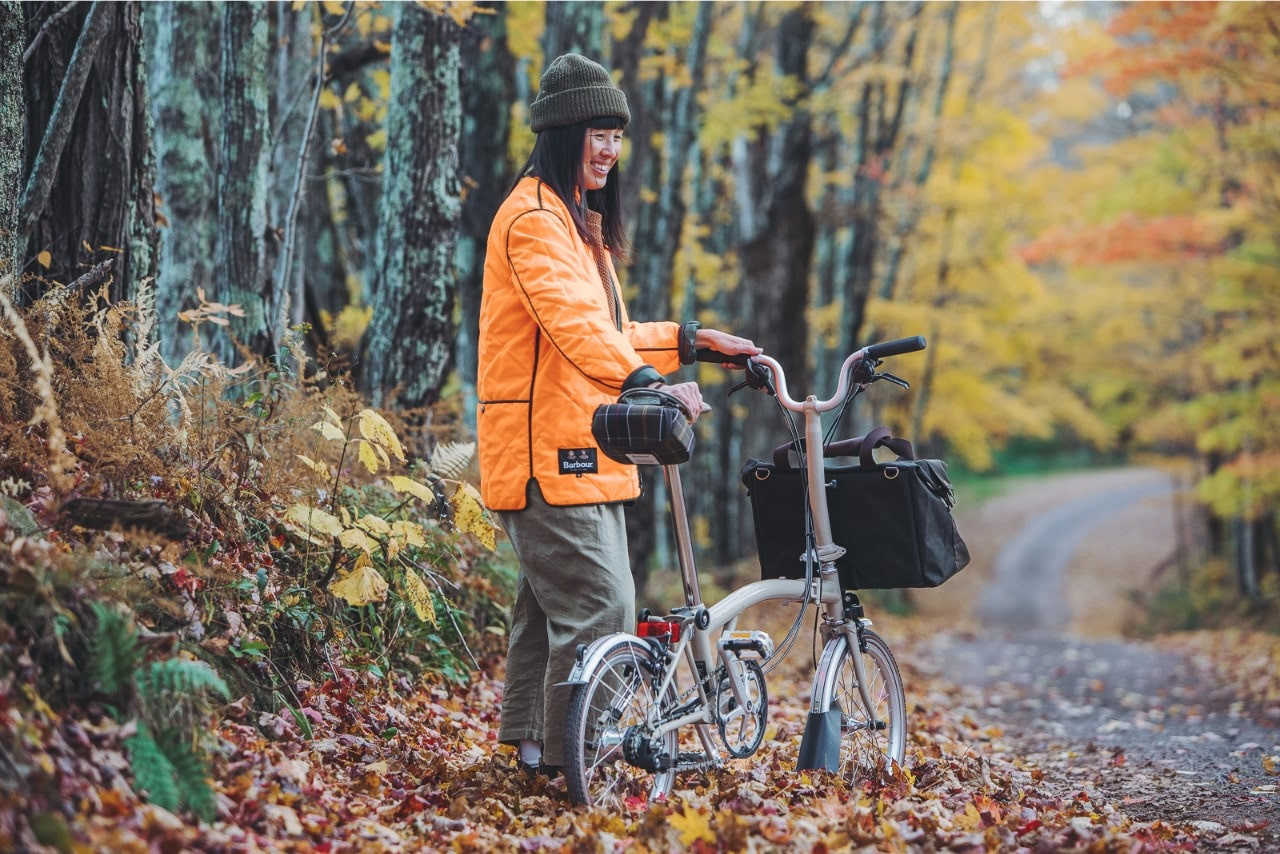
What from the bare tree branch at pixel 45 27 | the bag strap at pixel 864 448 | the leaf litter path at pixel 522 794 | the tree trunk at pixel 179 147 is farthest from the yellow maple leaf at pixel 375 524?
the tree trunk at pixel 179 147

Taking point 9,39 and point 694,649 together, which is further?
point 9,39

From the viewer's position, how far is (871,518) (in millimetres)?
4410

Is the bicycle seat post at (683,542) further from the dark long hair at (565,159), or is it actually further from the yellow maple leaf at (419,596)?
the yellow maple leaf at (419,596)

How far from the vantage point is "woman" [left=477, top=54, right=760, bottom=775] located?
3775mm

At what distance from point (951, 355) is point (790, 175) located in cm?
1056

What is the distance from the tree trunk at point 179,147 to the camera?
8.02m

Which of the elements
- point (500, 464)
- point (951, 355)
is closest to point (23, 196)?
point (500, 464)

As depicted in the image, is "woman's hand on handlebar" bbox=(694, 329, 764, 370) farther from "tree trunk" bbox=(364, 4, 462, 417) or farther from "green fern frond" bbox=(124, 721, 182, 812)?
"tree trunk" bbox=(364, 4, 462, 417)

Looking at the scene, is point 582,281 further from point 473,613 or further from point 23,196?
point 473,613

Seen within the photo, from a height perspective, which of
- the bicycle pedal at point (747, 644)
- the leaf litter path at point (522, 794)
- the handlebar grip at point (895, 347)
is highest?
the handlebar grip at point (895, 347)

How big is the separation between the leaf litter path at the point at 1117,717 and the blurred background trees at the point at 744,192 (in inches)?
140

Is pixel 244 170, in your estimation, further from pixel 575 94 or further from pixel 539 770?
pixel 539 770

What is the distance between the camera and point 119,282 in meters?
5.38

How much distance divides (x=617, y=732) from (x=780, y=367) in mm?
1385
